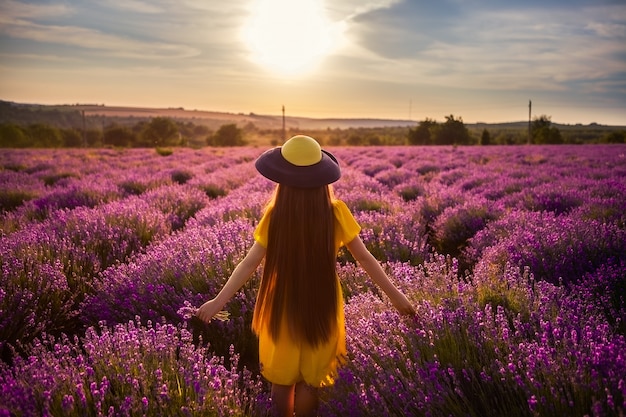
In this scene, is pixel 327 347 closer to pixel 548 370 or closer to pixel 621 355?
pixel 548 370

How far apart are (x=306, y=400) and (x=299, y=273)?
0.71 metres

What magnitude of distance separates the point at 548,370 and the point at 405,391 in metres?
0.59

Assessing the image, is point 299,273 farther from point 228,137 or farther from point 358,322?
point 228,137

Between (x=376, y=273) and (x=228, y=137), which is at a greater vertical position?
(x=228, y=137)

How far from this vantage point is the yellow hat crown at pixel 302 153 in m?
2.14

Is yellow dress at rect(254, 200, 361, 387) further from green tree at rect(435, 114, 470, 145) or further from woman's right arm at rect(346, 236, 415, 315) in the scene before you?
green tree at rect(435, 114, 470, 145)

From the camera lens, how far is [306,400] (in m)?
2.32

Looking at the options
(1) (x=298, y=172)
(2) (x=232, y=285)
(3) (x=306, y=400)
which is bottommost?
(3) (x=306, y=400)

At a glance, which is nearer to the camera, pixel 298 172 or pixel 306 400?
pixel 298 172

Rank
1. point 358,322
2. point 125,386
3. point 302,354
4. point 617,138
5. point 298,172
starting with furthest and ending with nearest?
point 617,138 < point 358,322 < point 302,354 < point 298,172 < point 125,386

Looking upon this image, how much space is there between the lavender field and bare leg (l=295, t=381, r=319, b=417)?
0.21 ft

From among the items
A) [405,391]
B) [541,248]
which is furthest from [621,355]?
[541,248]

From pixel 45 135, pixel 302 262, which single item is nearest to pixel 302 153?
pixel 302 262

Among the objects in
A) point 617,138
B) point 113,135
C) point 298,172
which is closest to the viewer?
point 298,172
